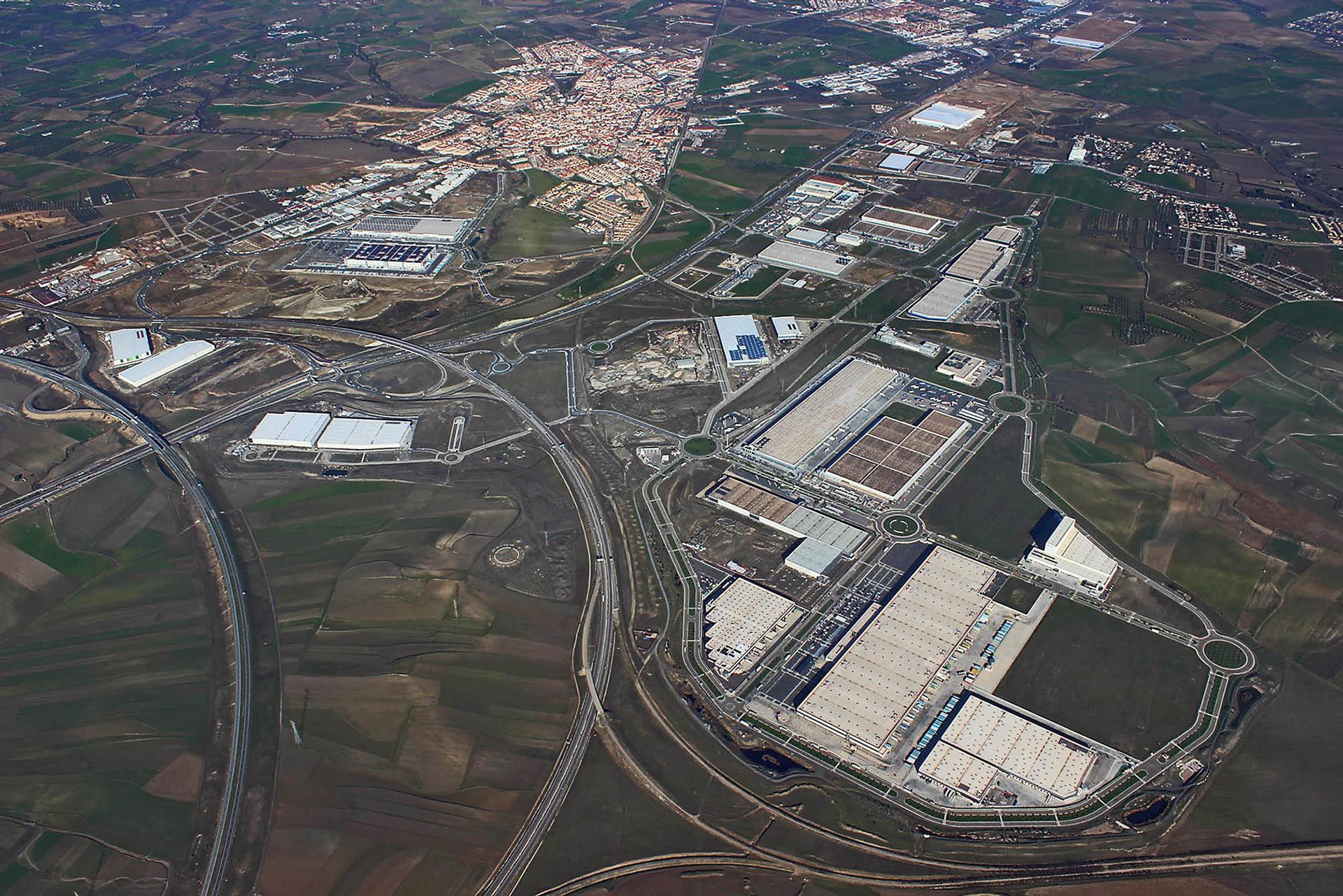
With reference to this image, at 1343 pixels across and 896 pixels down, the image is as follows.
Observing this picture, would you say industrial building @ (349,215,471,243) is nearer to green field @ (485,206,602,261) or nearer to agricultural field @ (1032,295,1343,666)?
green field @ (485,206,602,261)

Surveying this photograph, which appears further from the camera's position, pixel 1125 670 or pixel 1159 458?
pixel 1159 458

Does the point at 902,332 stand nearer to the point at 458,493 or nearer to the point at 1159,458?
the point at 1159,458

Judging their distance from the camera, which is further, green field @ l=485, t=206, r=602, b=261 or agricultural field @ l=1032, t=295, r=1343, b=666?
green field @ l=485, t=206, r=602, b=261

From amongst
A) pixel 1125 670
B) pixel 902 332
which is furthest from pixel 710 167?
pixel 1125 670

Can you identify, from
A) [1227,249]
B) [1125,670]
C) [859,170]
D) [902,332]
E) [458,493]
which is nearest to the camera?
[1125,670]

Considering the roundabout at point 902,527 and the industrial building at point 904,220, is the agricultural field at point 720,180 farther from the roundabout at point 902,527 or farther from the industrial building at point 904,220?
the roundabout at point 902,527

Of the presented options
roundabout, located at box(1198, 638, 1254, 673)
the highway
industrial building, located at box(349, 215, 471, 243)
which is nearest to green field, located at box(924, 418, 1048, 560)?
roundabout, located at box(1198, 638, 1254, 673)
